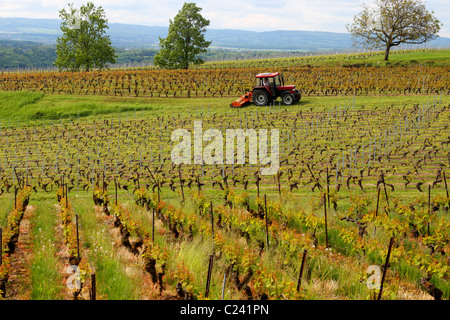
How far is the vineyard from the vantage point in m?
6.89

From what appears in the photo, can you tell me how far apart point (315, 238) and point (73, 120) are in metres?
23.4

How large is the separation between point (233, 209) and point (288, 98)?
702 inches

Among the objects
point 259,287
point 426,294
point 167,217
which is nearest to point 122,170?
point 167,217

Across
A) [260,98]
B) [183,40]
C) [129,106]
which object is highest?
[183,40]

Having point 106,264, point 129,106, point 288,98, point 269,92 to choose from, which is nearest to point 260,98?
point 269,92

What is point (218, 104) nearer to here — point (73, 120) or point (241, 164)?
point (73, 120)

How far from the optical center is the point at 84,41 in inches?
2047

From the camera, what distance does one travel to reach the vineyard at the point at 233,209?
6.89 m

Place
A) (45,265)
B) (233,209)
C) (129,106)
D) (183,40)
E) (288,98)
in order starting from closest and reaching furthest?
1. (45,265)
2. (233,209)
3. (288,98)
4. (129,106)
5. (183,40)

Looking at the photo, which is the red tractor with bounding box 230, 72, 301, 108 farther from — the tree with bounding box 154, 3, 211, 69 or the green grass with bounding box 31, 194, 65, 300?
the tree with bounding box 154, 3, 211, 69

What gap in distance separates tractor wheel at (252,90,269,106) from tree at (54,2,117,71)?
3090 centimetres

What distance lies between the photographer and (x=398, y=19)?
47312 mm

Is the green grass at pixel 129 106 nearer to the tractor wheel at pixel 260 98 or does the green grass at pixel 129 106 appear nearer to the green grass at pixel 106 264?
the tractor wheel at pixel 260 98

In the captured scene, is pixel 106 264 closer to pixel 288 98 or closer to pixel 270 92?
pixel 270 92
